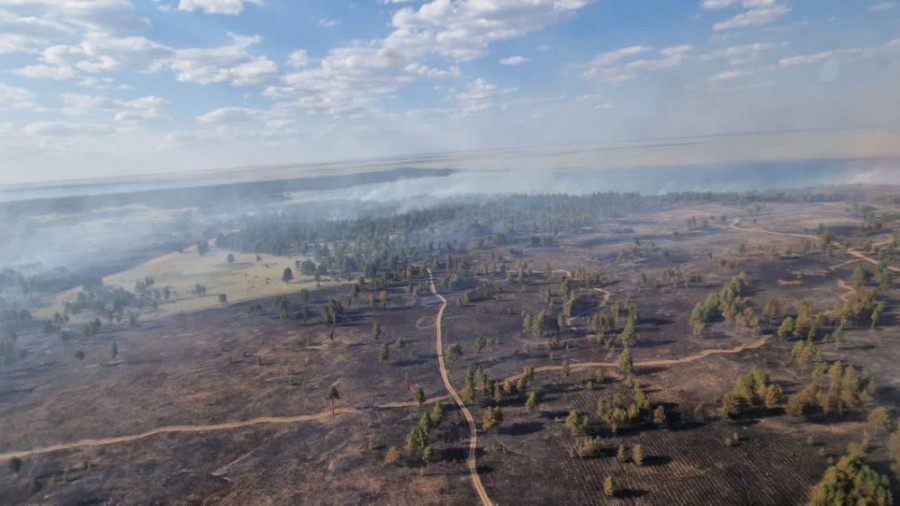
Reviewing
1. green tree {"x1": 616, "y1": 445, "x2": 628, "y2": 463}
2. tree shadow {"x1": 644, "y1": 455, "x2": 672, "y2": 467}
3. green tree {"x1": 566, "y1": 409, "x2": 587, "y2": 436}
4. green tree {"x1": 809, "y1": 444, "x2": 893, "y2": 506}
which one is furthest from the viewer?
green tree {"x1": 566, "y1": 409, "x2": 587, "y2": 436}

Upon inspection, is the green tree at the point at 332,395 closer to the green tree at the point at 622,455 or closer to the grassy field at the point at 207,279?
the green tree at the point at 622,455

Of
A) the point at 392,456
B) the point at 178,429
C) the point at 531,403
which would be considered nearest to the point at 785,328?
the point at 531,403

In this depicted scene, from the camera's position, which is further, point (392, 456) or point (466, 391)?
point (466, 391)

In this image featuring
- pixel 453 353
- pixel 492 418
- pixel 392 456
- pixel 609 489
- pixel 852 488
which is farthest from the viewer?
pixel 453 353

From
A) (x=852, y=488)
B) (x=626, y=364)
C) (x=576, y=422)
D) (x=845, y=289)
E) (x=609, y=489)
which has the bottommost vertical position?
(x=609, y=489)

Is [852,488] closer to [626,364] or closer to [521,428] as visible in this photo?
[626,364]

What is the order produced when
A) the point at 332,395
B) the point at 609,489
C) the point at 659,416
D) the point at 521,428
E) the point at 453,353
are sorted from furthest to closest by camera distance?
the point at 453,353 < the point at 332,395 < the point at 521,428 < the point at 659,416 < the point at 609,489

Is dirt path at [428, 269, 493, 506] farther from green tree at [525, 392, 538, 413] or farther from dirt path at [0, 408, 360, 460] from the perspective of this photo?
dirt path at [0, 408, 360, 460]

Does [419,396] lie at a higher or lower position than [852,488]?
higher

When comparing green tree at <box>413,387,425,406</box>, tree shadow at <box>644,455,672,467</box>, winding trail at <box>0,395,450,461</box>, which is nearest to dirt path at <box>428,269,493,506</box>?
winding trail at <box>0,395,450,461</box>

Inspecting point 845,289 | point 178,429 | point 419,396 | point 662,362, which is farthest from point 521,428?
point 845,289
